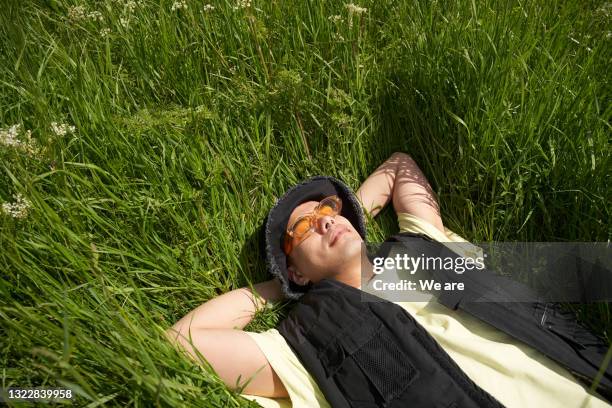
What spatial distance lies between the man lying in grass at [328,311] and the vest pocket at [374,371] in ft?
0.04

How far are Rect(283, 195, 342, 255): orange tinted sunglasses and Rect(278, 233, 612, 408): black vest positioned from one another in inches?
10.8

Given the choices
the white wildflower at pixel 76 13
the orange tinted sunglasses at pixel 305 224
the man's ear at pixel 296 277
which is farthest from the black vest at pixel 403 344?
the white wildflower at pixel 76 13

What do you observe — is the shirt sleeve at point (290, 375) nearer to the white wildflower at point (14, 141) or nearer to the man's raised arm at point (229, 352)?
the man's raised arm at point (229, 352)

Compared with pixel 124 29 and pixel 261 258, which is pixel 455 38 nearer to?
pixel 261 258

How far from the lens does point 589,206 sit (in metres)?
2.44

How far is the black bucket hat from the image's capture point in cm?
258

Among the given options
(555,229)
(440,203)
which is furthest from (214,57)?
(555,229)

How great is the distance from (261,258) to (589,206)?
1.77 meters

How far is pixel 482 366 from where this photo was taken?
2.15 metres

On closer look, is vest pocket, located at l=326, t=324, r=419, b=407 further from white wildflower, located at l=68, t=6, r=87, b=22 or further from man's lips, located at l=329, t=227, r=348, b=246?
white wildflower, located at l=68, t=6, r=87, b=22

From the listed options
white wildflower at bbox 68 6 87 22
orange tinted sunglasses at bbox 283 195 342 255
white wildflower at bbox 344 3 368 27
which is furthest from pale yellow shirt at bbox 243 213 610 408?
white wildflower at bbox 68 6 87 22

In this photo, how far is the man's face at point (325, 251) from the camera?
2.49 meters

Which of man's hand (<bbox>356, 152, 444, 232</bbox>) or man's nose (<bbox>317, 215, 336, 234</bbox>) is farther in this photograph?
man's hand (<bbox>356, 152, 444, 232</bbox>)

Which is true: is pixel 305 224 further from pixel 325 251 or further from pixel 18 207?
pixel 18 207
